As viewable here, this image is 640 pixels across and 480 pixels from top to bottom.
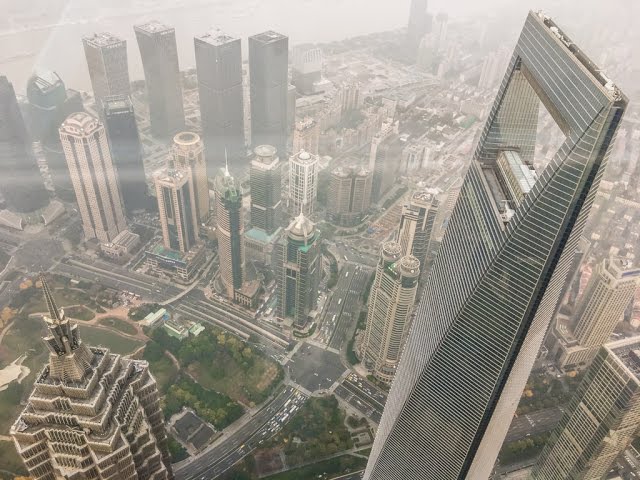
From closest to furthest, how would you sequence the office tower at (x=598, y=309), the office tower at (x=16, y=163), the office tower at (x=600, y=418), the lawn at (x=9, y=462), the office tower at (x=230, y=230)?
the office tower at (x=600, y=418)
the lawn at (x=9, y=462)
the office tower at (x=598, y=309)
the office tower at (x=230, y=230)
the office tower at (x=16, y=163)

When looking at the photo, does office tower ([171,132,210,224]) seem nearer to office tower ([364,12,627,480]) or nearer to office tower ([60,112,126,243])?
office tower ([60,112,126,243])

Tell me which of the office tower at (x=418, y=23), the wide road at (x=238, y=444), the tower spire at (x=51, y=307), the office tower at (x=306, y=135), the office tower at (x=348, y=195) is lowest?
the wide road at (x=238, y=444)

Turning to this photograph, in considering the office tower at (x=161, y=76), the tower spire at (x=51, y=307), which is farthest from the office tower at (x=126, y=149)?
the tower spire at (x=51, y=307)

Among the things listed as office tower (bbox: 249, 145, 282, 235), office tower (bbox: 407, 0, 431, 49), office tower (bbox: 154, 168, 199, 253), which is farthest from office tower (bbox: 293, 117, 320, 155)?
office tower (bbox: 407, 0, 431, 49)

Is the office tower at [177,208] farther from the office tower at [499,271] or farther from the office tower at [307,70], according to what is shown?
the office tower at [307,70]

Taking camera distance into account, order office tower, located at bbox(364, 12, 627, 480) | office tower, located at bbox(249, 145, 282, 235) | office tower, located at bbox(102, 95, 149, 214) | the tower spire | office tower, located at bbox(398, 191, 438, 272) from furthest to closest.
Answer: office tower, located at bbox(102, 95, 149, 214), office tower, located at bbox(249, 145, 282, 235), office tower, located at bbox(398, 191, 438, 272), the tower spire, office tower, located at bbox(364, 12, 627, 480)

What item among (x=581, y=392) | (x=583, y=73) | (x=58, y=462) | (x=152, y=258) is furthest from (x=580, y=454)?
(x=152, y=258)
